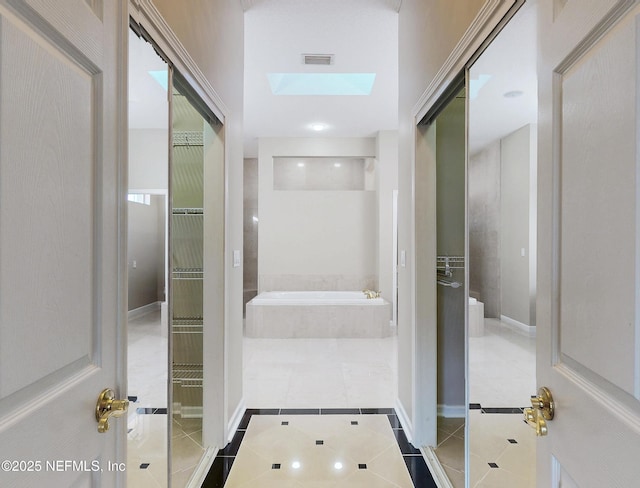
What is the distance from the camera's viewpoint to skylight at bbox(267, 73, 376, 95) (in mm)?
4004

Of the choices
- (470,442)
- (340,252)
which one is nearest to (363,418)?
(470,442)

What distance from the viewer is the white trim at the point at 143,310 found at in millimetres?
1251

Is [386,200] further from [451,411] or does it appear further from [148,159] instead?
[148,159]

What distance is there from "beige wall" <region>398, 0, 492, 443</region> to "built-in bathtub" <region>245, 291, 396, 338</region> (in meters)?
2.08

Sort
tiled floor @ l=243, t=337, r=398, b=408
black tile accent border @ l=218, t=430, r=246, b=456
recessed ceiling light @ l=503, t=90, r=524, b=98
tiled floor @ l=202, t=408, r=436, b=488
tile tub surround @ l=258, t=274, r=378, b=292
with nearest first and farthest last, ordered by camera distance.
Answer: recessed ceiling light @ l=503, t=90, r=524, b=98, tiled floor @ l=202, t=408, r=436, b=488, black tile accent border @ l=218, t=430, r=246, b=456, tiled floor @ l=243, t=337, r=398, b=408, tile tub surround @ l=258, t=274, r=378, b=292

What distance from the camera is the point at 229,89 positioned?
2.25 m

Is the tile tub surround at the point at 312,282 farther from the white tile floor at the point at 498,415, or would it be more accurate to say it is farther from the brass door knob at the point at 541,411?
the brass door knob at the point at 541,411

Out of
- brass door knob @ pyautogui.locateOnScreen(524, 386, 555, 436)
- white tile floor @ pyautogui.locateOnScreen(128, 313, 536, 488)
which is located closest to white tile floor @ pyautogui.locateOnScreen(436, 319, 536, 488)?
white tile floor @ pyautogui.locateOnScreen(128, 313, 536, 488)

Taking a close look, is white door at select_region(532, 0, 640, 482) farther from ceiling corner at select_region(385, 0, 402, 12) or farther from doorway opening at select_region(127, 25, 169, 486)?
ceiling corner at select_region(385, 0, 402, 12)

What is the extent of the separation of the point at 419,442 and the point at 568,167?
6.37 ft

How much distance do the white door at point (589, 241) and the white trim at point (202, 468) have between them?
1.65m

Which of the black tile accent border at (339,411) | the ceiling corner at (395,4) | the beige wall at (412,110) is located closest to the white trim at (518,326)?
the beige wall at (412,110)

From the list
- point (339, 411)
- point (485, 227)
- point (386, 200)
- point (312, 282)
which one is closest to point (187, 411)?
point (339, 411)

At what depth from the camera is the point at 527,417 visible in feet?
2.70
